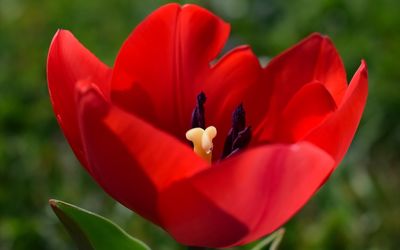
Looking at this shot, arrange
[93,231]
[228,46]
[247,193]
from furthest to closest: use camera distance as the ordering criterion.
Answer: [228,46] → [93,231] → [247,193]

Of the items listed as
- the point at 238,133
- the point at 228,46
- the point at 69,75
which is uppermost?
the point at 69,75

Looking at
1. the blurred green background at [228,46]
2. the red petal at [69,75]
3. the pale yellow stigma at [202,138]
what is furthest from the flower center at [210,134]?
the blurred green background at [228,46]

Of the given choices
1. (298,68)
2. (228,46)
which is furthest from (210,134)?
(228,46)

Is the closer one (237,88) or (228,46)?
(237,88)

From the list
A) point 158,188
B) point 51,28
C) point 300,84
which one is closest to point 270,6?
point 51,28

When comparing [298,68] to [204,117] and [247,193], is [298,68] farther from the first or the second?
[247,193]

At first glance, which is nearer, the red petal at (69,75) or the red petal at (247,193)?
the red petal at (247,193)

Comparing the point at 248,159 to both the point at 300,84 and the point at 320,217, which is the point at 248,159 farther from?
the point at 320,217

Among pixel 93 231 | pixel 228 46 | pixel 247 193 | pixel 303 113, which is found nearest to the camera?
pixel 247 193

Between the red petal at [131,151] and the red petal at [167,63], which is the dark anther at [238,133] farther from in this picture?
the red petal at [131,151]
